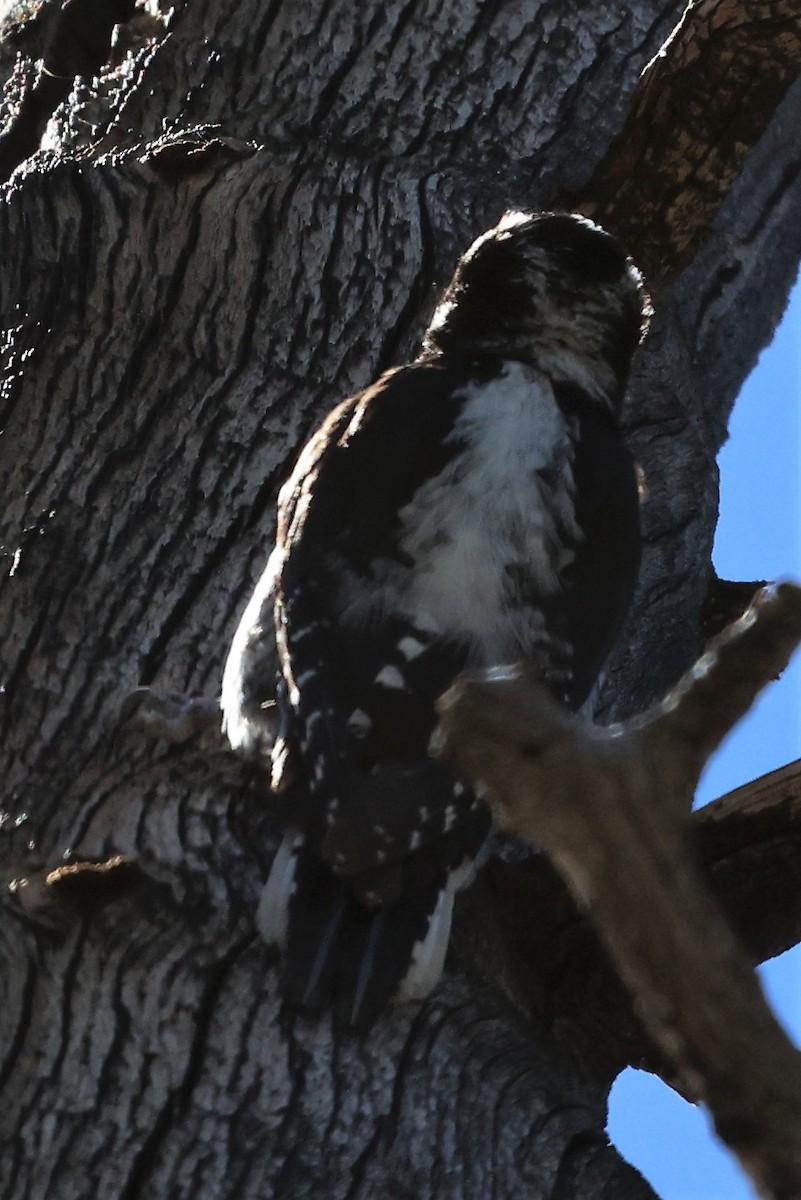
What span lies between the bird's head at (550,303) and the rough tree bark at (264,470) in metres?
0.07

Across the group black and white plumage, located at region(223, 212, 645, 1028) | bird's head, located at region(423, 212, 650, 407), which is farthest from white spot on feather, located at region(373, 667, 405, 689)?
bird's head, located at region(423, 212, 650, 407)

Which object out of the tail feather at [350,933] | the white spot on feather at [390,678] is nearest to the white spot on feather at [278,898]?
the tail feather at [350,933]

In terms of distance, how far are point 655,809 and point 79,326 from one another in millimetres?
1834

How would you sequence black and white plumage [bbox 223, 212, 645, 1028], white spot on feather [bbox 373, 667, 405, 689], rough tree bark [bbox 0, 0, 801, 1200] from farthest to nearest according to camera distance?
white spot on feather [bbox 373, 667, 405, 689] < black and white plumage [bbox 223, 212, 645, 1028] < rough tree bark [bbox 0, 0, 801, 1200]

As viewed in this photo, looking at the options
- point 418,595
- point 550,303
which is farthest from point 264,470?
point 550,303

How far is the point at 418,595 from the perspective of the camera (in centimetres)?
238

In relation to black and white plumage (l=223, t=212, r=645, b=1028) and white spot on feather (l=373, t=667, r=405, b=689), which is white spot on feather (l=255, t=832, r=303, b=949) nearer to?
black and white plumage (l=223, t=212, r=645, b=1028)

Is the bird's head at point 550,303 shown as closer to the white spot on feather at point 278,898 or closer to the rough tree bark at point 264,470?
the rough tree bark at point 264,470

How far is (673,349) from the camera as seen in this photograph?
10.0 feet

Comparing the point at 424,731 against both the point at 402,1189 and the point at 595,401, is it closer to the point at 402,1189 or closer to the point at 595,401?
the point at 402,1189

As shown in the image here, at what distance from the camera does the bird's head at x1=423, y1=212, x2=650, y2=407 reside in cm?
270

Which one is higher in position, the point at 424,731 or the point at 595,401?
the point at 595,401

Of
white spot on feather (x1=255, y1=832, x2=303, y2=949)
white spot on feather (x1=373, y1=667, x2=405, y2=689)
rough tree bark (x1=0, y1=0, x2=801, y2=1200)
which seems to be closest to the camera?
rough tree bark (x1=0, y1=0, x2=801, y2=1200)

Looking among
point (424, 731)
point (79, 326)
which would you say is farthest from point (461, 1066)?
point (79, 326)
